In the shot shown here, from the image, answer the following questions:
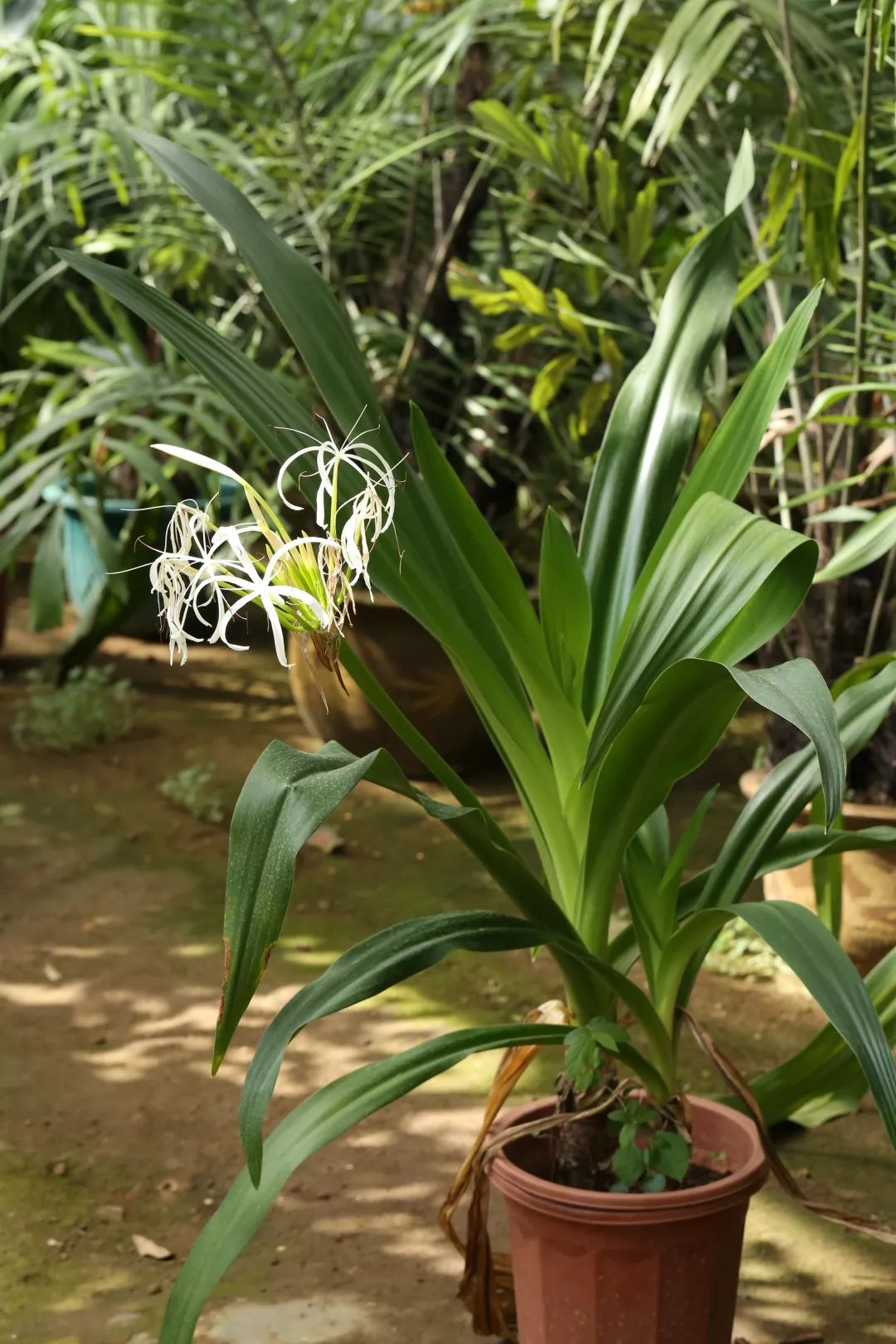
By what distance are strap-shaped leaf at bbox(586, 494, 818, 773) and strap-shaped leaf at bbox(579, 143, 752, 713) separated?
225 millimetres

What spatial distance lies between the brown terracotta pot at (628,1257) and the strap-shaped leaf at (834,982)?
0.74 ft

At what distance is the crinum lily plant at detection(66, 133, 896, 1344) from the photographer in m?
1.07

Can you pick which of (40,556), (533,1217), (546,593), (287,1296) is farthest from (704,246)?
(40,556)

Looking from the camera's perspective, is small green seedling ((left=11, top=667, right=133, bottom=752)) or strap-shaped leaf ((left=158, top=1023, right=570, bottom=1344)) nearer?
strap-shaped leaf ((left=158, top=1023, right=570, bottom=1344))

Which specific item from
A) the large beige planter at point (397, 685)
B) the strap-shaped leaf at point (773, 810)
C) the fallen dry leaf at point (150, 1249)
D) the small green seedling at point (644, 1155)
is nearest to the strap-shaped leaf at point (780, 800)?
the strap-shaped leaf at point (773, 810)

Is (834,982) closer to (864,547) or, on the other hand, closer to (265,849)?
(265,849)

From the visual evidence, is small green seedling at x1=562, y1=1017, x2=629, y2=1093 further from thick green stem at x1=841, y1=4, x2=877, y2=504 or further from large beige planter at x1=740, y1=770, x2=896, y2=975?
large beige planter at x1=740, y1=770, x2=896, y2=975

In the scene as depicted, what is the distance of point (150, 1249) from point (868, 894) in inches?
47.2

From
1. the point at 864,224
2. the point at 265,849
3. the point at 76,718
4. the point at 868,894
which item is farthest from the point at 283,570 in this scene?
the point at 76,718

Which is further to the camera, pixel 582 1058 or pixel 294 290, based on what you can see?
pixel 294 290

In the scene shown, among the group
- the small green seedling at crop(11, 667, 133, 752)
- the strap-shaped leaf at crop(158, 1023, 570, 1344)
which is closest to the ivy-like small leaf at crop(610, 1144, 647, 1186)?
the strap-shaped leaf at crop(158, 1023, 570, 1344)

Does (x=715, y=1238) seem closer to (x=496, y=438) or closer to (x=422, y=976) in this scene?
(x=422, y=976)

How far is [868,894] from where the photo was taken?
2.29m

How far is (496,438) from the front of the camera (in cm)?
355
